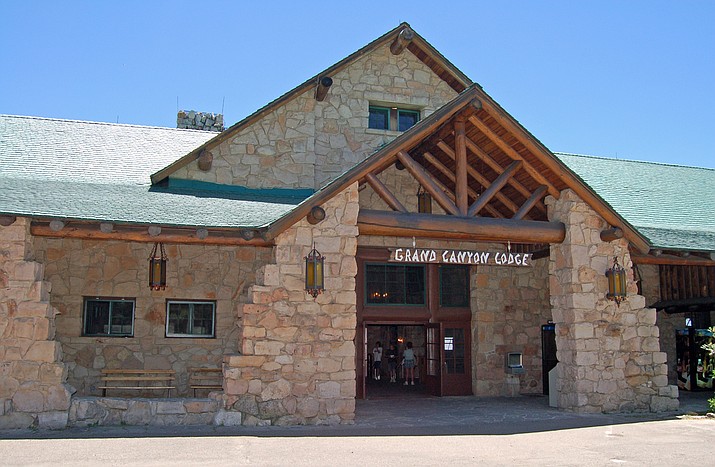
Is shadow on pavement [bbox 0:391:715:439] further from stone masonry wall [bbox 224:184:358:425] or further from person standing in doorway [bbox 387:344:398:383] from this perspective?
person standing in doorway [bbox 387:344:398:383]

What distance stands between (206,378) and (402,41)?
Answer: 8.59 meters

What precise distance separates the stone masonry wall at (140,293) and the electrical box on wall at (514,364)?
644 cm

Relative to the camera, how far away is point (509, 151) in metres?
12.7

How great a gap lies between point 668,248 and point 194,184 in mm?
9688

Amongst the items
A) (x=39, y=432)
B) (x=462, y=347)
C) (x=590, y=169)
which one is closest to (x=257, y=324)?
(x=39, y=432)

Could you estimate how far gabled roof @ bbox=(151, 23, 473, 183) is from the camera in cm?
1404

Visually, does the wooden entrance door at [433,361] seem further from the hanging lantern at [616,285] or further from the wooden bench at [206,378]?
the wooden bench at [206,378]

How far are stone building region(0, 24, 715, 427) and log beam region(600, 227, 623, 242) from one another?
0.13 ft

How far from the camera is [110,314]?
13.3 meters

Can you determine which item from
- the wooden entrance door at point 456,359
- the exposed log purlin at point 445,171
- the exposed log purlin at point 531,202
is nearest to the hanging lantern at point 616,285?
the exposed log purlin at point 531,202

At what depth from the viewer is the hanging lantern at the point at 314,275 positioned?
37.1 feet

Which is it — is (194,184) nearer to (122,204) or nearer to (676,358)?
(122,204)

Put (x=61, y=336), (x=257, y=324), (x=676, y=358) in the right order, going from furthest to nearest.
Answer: (x=676, y=358) → (x=61, y=336) → (x=257, y=324)

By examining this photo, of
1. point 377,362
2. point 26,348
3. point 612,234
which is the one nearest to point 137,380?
point 26,348
